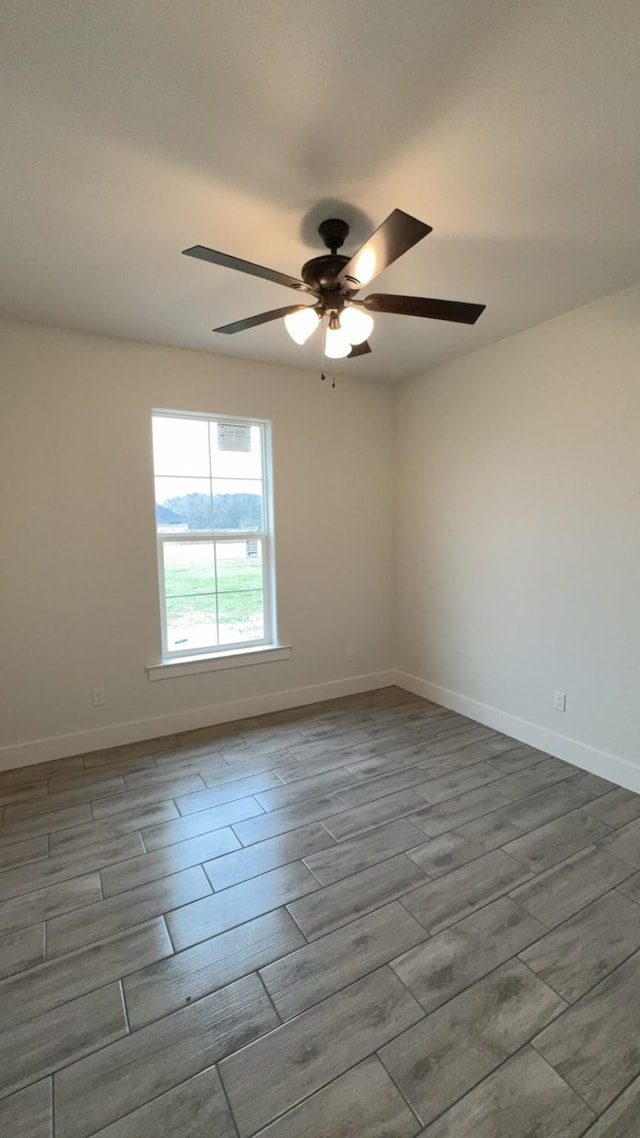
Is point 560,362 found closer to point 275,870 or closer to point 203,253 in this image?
point 203,253

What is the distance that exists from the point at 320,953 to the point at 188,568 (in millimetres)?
2330

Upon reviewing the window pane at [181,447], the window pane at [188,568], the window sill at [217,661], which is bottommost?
the window sill at [217,661]

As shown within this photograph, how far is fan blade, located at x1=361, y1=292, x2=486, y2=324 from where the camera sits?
171 cm

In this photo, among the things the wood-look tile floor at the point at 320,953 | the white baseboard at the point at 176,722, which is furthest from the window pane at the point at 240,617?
the wood-look tile floor at the point at 320,953

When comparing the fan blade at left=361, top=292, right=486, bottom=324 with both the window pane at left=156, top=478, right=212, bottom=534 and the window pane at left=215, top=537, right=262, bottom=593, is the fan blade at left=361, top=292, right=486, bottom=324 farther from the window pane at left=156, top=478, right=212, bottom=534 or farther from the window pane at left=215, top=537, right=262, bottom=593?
the window pane at left=215, top=537, right=262, bottom=593

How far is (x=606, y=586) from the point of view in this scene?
8.27ft

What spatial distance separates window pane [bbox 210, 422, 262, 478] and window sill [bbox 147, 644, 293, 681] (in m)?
1.28

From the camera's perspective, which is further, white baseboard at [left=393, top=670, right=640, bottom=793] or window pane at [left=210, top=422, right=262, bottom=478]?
window pane at [left=210, top=422, right=262, bottom=478]

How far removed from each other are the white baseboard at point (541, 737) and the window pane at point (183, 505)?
216cm

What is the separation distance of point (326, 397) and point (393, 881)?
3109mm

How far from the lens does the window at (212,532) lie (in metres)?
3.18

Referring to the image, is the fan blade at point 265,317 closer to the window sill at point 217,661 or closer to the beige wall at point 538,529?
the beige wall at point 538,529

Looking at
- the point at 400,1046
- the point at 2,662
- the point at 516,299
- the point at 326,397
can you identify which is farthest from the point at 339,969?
the point at 326,397

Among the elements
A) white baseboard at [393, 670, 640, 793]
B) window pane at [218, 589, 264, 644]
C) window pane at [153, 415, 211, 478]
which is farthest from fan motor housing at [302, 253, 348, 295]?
white baseboard at [393, 670, 640, 793]
